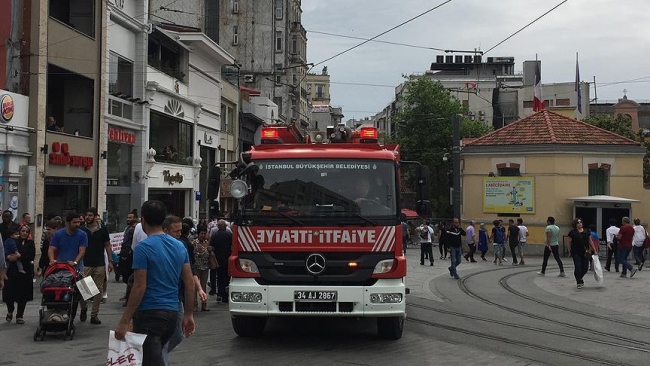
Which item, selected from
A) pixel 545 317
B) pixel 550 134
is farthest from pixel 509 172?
pixel 545 317

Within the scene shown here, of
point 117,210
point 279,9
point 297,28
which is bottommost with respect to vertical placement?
point 117,210

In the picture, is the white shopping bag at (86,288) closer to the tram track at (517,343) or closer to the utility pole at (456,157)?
the tram track at (517,343)

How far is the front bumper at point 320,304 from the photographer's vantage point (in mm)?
9312

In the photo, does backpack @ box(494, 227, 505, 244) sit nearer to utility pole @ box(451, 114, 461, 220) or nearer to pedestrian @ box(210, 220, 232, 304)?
utility pole @ box(451, 114, 461, 220)

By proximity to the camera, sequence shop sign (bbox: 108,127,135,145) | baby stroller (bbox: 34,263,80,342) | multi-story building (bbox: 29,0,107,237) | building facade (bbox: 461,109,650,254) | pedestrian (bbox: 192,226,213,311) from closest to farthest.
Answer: baby stroller (bbox: 34,263,80,342) → pedestrian (bbox: 192,226,213,311) → multi-story building (bbox: 29,0,107,237) → shop sign (bbox: 108,127,135,145) → building facade (bbox: 461,109,650,254)

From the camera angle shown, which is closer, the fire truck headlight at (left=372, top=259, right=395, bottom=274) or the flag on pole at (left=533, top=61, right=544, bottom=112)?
the fire truck headlight at (left=372, top=259, right=395, bottom=274)

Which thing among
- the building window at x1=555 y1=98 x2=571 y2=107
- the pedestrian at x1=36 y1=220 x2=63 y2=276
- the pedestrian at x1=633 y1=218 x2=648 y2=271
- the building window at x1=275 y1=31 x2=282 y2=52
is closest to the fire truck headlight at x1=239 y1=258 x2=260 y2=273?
the pedestrian at x1=36 y1=220 x2=63 y2=276

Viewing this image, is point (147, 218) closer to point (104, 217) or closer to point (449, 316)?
point (449, 316)

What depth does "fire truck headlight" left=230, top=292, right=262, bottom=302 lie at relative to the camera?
935cm

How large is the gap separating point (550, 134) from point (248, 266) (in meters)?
27.5

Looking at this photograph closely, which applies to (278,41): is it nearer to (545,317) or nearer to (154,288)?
(545,317)

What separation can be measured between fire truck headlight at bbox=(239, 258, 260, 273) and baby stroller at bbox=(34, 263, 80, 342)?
2610 mm

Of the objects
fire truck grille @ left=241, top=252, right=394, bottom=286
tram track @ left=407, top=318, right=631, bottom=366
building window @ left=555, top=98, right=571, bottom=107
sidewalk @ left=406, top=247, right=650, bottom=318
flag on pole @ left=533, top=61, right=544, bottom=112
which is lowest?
sidewalk @ left=406, top=247, right=650, bottom=318

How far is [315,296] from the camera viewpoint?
9.28m
